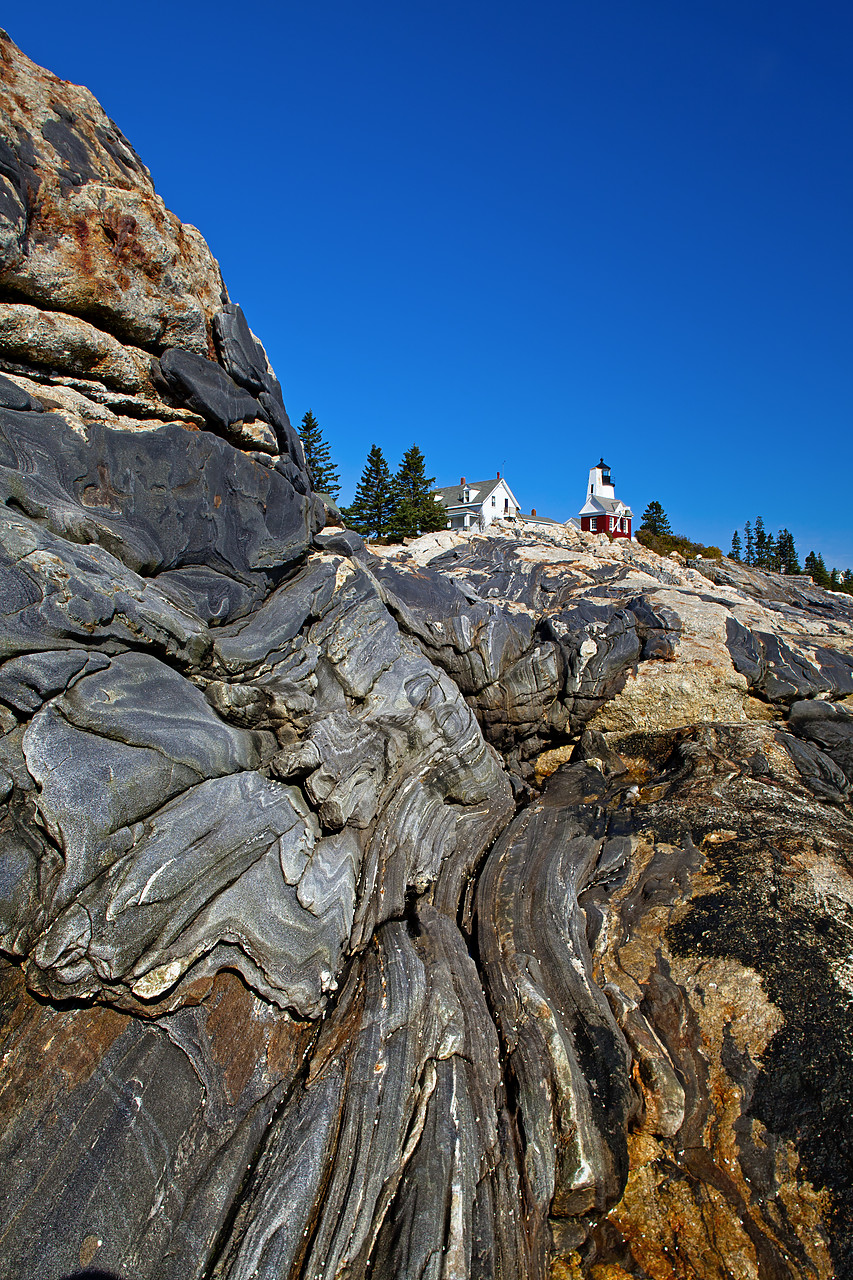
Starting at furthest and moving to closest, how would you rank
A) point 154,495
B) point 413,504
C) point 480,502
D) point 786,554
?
point 786,554
point 480,502
point 413,504
point 154,495

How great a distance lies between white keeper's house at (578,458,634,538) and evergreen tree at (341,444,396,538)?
26089 mm

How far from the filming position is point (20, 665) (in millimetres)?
5301

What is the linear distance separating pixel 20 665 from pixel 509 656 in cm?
889

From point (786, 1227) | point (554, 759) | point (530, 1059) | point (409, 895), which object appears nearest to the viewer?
point (786, 1227)

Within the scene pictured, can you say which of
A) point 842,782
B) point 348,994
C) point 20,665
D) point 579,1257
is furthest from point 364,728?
point 842,782

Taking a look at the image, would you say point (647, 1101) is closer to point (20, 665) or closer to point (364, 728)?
point (364, 728)

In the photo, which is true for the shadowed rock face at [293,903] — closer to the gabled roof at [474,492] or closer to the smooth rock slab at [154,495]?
the smooth rock slab at [154,495]

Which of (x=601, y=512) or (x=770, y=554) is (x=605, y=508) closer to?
(x=601, y=512)

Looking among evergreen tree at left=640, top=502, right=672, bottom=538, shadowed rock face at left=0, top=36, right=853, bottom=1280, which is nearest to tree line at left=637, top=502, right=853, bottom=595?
evergreen tree at left=640, top=502, right=672, bottom=538

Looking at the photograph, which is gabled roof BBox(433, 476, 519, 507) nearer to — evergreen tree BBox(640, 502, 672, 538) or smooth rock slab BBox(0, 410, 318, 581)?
evergreen tree BBox(640, 502, 672, 538)

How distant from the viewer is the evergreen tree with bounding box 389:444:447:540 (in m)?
40.8

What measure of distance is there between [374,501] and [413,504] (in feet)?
11.1

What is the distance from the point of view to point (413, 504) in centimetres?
4303

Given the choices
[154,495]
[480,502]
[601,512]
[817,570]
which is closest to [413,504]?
[480,502]
